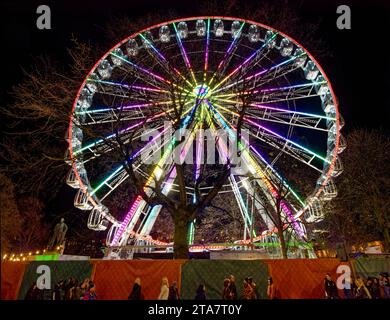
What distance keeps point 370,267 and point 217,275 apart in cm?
375

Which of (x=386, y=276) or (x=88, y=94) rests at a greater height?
(x=88, y=94)

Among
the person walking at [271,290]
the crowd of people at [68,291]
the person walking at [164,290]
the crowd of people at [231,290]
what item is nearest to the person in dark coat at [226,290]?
the crowd of people at [231,290]

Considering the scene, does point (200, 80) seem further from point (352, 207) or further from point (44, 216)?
point (44, 216)

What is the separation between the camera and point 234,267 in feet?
30.6

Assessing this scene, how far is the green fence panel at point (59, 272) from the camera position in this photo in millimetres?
9523

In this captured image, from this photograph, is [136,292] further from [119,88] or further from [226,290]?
[119,88]

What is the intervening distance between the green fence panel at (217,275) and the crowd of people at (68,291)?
225 centimetres

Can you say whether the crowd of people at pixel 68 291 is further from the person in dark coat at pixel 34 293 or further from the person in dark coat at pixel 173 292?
the person in dark coat at pixel 173 292

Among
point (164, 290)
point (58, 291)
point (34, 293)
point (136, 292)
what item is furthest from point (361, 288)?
point (34, 293)

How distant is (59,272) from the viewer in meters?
9.54

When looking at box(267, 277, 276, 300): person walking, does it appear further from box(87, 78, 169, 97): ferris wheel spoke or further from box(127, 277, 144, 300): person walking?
box(87, 78, 169, 97): ferris wheel spoke

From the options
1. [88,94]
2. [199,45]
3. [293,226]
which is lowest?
[293,226]

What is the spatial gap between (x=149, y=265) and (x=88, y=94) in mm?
8654
